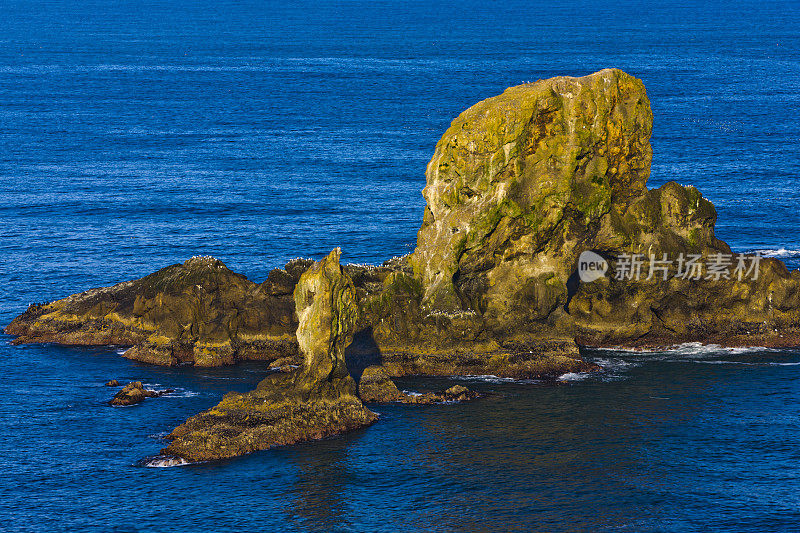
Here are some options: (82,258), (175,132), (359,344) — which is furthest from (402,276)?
(175,132)

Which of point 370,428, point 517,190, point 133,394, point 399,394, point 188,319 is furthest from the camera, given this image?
point 188,319

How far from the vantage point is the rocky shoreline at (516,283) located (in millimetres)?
80125

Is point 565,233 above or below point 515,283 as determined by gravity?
above

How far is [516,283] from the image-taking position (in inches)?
3258

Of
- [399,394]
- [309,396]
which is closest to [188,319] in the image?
[309,396]

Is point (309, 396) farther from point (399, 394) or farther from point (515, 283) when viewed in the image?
point (515, 283)

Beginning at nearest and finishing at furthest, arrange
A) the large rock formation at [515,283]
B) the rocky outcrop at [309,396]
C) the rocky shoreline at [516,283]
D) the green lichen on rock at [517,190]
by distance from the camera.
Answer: the rocky outcrop at [309,396]
the green lichen on rock at [517,190]
the rocky shoreline at [516,283]
the large rock formation at [515,283]

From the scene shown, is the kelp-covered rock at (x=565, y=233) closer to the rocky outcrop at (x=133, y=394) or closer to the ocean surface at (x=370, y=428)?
the ocean surface at (x=370, y=428)

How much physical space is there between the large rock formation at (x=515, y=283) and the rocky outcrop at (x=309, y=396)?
942 cm

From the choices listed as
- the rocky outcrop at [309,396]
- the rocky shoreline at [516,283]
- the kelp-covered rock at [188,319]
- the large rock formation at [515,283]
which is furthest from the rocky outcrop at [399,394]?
the kelp-covered rock at [188,319]

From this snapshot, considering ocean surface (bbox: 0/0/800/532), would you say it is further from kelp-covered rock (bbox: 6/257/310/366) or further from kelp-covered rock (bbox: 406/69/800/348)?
kelp-covered rock (bbox: 406/69/800/348)

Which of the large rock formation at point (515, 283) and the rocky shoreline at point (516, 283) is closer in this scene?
the rocky shoreline at point (516, 283)

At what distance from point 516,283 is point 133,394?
3009 centimetres

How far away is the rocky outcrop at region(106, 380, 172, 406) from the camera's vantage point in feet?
240
